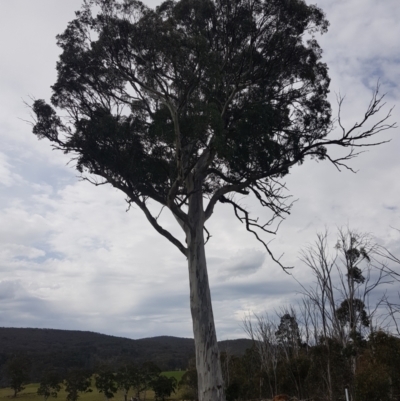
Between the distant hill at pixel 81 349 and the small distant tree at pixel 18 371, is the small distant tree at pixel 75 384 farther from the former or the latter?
the distant hill at pixel 81 349

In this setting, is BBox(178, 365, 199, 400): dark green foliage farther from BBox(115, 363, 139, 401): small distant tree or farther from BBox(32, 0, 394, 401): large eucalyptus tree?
BBox(32, 0, 394, 401): large eucalyptus tree

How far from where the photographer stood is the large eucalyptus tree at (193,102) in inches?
438

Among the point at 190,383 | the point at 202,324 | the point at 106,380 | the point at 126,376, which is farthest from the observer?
the point at 106,380

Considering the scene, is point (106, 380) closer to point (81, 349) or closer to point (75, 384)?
point (75, 384)

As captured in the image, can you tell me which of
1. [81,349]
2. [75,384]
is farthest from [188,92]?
[81,349]

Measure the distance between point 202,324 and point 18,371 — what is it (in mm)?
40919

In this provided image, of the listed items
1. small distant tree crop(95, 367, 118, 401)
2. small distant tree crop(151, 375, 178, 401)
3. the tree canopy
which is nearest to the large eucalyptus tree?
the tree canopy

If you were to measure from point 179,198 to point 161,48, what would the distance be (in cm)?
348

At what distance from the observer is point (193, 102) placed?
37.2 feet

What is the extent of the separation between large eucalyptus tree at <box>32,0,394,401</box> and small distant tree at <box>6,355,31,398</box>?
3938 centimetres

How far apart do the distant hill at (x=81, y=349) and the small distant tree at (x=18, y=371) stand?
20.3 ft

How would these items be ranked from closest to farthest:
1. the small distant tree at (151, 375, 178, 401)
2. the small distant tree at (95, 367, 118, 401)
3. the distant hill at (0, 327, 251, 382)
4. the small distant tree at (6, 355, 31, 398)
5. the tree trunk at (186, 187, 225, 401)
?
the tree trunk at (186, 187, 225, 401), the small distant tree at (151, 375, 178, 401), the small distant tree at (95, 367, 118, 401), the small distant tree at (6, 355, 31, 398), the distant hill at (0, 327, 251, 382)

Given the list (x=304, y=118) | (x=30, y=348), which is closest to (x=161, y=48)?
(x=304, y=118)

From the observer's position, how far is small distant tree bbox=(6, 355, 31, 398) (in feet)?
149
